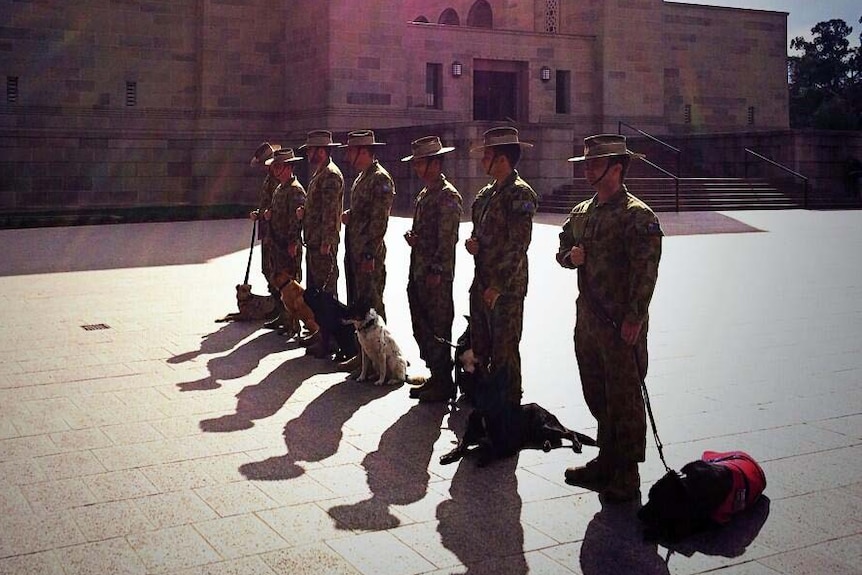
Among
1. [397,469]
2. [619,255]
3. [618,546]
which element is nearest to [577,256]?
[619,255]

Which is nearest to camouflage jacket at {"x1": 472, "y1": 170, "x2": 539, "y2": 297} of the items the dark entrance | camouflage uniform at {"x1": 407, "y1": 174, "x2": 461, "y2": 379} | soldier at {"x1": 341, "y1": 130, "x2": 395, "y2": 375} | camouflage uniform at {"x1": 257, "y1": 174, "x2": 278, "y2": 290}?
camouflage uniform at {"x1": 407, "y1": 174, "x2": 461, "y2": 379}

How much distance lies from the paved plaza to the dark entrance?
25.4m

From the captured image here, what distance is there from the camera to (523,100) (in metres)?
39.0

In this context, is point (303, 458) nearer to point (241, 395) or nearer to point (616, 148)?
point (241, 395)

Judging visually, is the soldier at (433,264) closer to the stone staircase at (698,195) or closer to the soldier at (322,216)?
the soldier at (322,216)

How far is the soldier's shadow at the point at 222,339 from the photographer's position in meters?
10.3

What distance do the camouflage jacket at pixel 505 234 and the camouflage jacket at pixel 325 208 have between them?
3467 mm

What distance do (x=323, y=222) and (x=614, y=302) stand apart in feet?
16.9

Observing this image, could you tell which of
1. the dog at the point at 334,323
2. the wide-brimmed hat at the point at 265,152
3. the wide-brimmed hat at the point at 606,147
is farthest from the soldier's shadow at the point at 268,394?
the wide-brimmed hat at the point at 265,152

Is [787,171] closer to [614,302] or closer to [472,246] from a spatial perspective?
[472,246]

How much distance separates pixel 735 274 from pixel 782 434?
30.4 feet

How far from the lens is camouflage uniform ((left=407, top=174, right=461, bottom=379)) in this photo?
8.55 metres

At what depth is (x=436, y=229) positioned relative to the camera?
863cm

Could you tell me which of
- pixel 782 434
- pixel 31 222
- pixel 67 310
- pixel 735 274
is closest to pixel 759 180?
pixel 735 274
